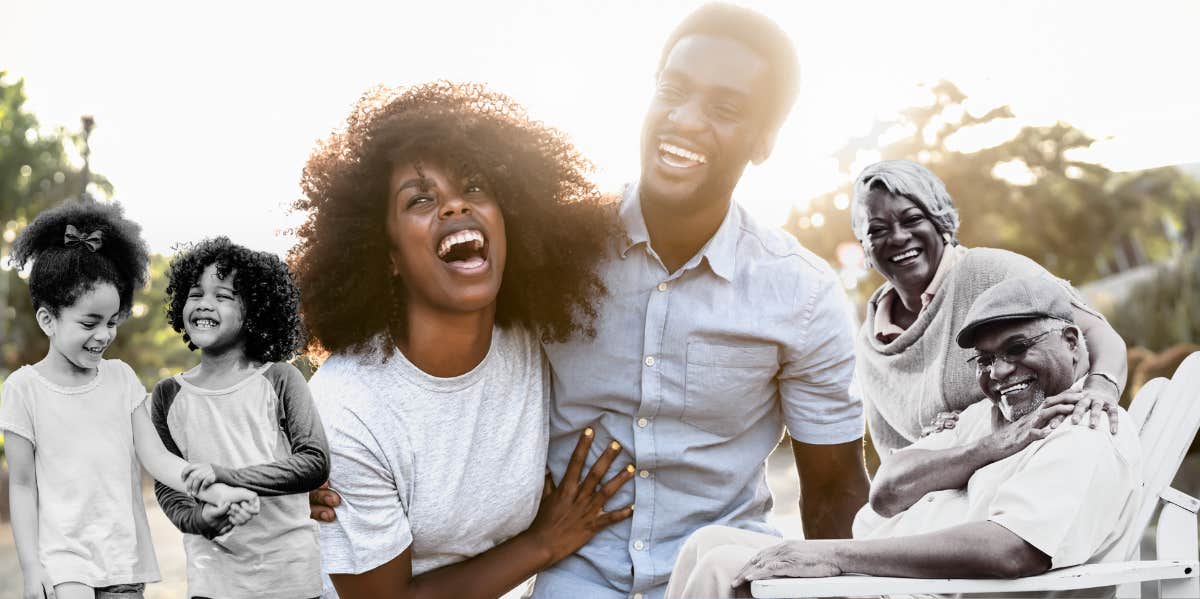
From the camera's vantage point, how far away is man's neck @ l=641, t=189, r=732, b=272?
2553 mm

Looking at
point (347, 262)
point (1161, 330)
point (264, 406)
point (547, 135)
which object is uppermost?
point (547, 135)

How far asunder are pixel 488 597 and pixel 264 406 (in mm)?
733

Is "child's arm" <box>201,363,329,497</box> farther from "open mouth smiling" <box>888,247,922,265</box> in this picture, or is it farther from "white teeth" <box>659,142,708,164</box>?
"open mouth smiling" <box>888,247,922,265</box>

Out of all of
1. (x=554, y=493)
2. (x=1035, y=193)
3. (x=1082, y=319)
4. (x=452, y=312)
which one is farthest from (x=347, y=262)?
(x=1035, y=193)

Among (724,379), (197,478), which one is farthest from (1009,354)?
(197,478)

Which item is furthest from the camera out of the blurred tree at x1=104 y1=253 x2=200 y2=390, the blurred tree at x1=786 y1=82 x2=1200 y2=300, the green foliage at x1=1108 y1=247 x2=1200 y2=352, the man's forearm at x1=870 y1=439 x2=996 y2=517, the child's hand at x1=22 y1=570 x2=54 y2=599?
the green foliage at x1=1108 y1=247 x2=1200 y2=352

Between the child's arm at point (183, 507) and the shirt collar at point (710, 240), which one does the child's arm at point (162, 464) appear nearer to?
the child's arm at point (183, 507)

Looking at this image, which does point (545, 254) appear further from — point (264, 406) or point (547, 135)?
point (264, 406)

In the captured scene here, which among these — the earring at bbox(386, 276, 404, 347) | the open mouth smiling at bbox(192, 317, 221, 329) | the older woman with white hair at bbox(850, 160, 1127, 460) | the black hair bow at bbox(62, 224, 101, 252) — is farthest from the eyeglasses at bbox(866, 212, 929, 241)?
the black hair bow at bbox(62, 224, 101, 252)

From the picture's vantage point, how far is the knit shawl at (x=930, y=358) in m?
2.56

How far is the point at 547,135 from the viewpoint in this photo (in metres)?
2.58

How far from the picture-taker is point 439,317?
94.3 inches

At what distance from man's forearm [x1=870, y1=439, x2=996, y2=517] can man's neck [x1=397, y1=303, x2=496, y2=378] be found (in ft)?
3.64

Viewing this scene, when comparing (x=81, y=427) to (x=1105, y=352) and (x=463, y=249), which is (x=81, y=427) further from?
(x=1105, y=352)
